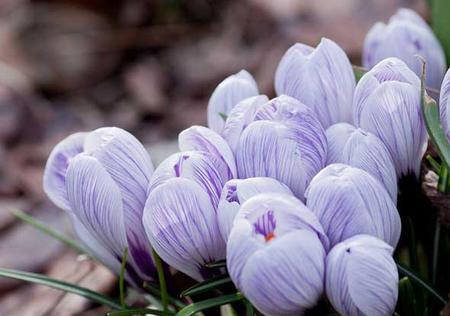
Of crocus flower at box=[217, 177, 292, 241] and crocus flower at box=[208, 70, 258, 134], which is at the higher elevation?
crocus flower at box=[208, 70, 258, 134]

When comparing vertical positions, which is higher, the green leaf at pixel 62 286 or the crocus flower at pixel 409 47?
the crocus flower at pixel 409 47

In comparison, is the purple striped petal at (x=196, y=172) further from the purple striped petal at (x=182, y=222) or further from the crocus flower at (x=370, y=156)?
the crocus flower at (x=370, y=156)

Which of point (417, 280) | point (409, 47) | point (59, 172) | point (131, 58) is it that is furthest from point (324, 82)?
point (131, 58)

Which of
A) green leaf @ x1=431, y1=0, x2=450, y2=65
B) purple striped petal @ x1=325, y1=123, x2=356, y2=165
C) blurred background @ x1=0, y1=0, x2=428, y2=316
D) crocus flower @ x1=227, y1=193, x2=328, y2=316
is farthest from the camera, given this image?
blurred background @ x1=0, y1=0, x2=428, y2=316

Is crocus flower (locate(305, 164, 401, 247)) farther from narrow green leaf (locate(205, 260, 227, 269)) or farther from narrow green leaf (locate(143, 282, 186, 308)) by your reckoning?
narrow green leaf (locate(143, 282, 186, 308))

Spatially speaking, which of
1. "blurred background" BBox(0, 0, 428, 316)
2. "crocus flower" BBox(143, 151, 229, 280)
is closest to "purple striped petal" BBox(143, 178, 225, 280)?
"crocus flower" BBox(143, 151, 229, 280)

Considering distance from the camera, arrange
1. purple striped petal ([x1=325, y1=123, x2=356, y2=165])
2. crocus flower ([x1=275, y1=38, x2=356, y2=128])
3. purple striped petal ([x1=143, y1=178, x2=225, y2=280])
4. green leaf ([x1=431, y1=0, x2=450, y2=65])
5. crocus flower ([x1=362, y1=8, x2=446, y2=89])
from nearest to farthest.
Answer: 1. purple striped petal ([x1=143, y1=178, x2=225, y2=280])
2. purple striped petal ([x1=325, y1=123, x2=356, y2=165])
3. crocus flower ([x1=275, y1=38, x2=356, y2=128])
4. crocus flower ([x1=362, y1=8, x2=446, y2=89])
5. green leaf ([x1=431, y1=0, x2=450, y2=65])

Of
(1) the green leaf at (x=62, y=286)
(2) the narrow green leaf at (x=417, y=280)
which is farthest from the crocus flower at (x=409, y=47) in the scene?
(1) the green leaf at (x=62, y=286)

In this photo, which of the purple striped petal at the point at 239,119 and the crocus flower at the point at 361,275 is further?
the purple striped petal at the point at 239,119

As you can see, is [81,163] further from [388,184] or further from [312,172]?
[388,184]
